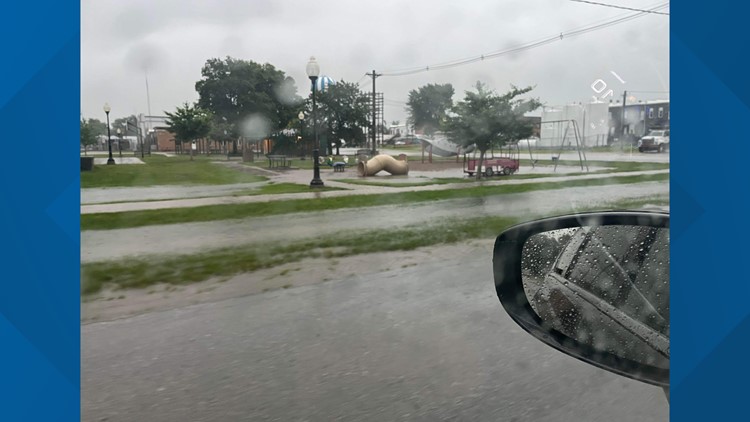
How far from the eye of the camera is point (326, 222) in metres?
2.38

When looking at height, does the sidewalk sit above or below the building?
below

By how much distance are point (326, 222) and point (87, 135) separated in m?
1.40

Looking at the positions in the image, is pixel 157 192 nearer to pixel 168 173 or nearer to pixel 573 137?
pixel 168 173

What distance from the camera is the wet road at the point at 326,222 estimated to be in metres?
1.79

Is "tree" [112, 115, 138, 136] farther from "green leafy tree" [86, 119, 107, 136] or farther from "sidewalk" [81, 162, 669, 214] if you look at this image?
"sidewalk" [81, 162, 669, 214]

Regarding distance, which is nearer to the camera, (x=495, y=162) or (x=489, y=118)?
(x=489, y=118)

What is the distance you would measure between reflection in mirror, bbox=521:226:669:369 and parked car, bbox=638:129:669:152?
9.3 inches

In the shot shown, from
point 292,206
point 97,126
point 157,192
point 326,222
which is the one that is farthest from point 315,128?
point 326,222

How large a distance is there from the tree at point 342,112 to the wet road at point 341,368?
0.72 m

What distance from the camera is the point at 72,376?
2.90ft

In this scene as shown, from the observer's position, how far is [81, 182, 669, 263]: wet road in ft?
5.86

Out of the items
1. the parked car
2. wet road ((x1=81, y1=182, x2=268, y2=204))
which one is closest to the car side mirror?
the parked car

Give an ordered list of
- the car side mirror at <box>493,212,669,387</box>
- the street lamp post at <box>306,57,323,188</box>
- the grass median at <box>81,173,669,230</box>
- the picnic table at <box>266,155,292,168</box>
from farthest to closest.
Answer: the grass median at <box>81,173,669,230</box> < the picnic table at <box>266,155,292,168</box> < the street lamp post at <box>306,57,323,188</box> < the car side mirror at <box>493,212,669,387</box>

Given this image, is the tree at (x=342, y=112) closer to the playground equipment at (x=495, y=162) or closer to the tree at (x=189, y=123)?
the tree at (x=189, y=123)
